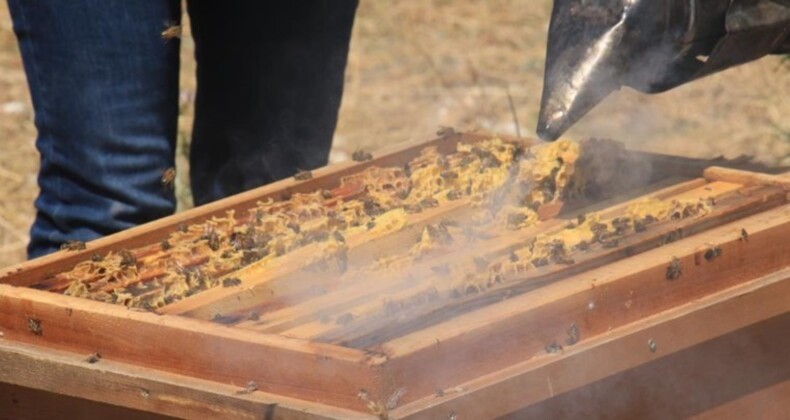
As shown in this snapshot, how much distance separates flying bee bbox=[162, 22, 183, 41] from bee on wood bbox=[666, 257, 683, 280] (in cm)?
135

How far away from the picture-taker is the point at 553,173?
3.29 metres

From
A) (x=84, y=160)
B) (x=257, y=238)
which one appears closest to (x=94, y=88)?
(x=84, y=160)

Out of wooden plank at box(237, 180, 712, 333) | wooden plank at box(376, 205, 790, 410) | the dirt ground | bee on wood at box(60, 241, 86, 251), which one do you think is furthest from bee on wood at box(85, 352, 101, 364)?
the dirt ground

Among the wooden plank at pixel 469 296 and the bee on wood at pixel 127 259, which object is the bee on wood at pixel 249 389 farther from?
the bee on wood at pixel 127 259

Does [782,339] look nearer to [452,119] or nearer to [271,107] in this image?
[271,107]

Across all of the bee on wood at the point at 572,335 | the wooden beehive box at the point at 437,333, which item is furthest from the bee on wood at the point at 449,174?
the bee on wood at the point at 572,335

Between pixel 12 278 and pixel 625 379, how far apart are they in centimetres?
130

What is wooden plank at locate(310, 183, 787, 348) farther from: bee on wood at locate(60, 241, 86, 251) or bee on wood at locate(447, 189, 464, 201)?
bee on wood at locate(60, 241, 86, 251)

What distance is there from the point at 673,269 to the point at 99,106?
1.45 meters

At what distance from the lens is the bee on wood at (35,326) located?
2775 mm

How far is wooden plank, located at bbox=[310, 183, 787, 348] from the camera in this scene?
2514 millimetres

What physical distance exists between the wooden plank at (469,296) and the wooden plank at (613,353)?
6.6 inches

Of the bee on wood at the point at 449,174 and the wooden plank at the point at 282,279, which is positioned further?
the bee on wood at the point at 449,174

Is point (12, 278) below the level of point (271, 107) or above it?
below
